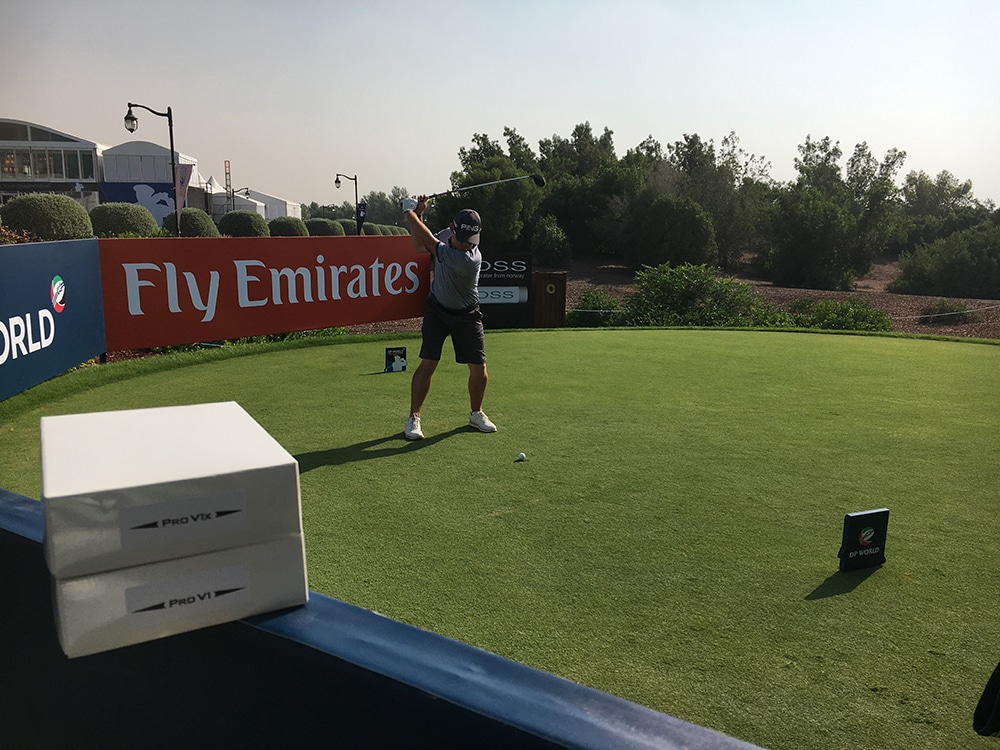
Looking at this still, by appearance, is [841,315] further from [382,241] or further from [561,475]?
[561,475]

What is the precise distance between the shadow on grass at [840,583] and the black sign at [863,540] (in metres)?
0.03

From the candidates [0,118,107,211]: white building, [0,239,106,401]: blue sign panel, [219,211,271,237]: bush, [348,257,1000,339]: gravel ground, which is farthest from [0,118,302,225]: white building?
[0,239,106,401]: blue sign panel

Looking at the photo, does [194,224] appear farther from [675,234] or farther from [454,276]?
[454,276]

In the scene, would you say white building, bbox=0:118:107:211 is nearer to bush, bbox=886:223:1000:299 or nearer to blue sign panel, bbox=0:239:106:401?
bush, bbox=886:223:1000:299

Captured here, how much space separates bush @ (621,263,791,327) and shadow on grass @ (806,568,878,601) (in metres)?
12.9

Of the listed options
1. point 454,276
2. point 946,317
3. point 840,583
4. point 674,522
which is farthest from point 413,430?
point 946,317

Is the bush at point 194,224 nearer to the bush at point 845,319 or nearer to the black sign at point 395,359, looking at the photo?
the bush at point 845,319

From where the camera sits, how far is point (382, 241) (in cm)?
1132

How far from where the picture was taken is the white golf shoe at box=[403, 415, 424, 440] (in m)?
5.51

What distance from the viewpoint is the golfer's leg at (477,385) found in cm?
585

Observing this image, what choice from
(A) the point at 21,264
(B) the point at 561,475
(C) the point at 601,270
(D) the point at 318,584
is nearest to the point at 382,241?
(A) the point at 21,264

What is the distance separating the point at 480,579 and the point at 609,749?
7.38ft

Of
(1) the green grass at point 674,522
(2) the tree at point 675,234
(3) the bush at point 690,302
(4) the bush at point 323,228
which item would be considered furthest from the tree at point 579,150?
(1) the green grass at point 674,522

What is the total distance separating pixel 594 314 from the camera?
16.7m
